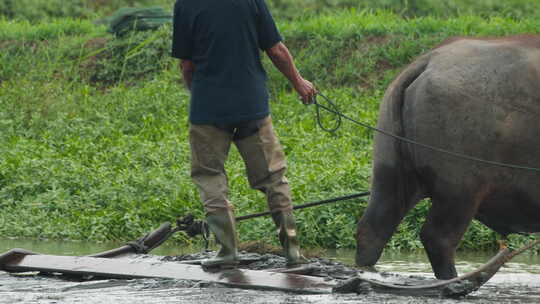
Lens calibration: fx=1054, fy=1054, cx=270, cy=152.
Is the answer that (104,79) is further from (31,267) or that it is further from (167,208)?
(31,267)

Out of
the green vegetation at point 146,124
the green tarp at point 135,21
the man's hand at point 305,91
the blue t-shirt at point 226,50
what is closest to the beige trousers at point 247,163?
the blue t-shirt at point 226,50

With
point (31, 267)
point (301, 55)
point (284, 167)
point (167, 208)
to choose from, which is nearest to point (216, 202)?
point (284, 167)

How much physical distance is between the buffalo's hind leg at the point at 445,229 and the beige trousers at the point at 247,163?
959 mm

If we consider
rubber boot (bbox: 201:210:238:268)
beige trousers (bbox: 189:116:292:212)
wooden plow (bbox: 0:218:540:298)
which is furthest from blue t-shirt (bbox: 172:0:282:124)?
wooden plow (bbox: 0:218:540:298)

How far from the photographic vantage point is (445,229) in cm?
682

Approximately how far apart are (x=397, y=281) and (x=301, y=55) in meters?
11.0

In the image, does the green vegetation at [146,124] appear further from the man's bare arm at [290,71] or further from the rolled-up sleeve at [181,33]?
the rolled-up sleeve at [181,33]

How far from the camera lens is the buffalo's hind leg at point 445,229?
21.9 ft

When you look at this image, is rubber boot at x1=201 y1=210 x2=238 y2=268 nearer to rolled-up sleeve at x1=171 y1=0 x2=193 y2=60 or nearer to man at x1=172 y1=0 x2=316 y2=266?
man at x1=172 y1=0 x2=316 y2=266

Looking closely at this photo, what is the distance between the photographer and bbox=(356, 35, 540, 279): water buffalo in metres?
6.61

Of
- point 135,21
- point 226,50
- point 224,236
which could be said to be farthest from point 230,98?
point 135,21

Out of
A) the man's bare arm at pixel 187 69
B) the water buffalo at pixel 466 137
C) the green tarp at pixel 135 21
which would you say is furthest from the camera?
the green tarp at pixel 135 21

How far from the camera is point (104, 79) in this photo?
60.1 feet

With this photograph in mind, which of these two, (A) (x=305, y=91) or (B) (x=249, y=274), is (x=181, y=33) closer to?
(A) (x=305, y=91)
